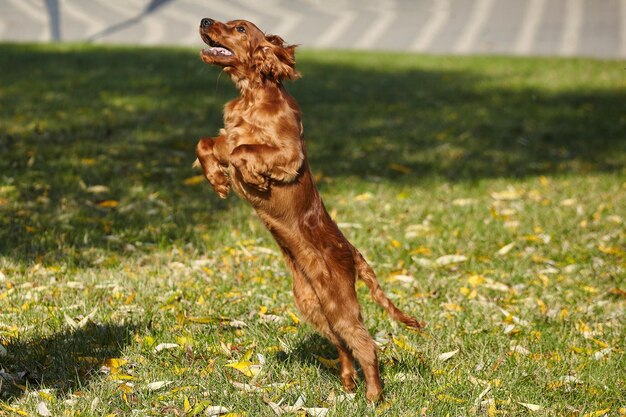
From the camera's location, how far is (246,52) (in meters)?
3.72

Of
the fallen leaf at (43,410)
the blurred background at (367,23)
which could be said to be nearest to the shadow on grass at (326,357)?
the fallen leaf at (43,410)

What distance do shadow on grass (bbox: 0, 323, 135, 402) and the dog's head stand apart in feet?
5.42

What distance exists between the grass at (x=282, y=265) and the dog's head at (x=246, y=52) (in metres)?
1.52

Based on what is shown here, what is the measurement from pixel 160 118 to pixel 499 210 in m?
4.78

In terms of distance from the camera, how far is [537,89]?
50.8 feet

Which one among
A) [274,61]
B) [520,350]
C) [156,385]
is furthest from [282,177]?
[520,350]

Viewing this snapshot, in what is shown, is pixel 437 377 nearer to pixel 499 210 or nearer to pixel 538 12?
pixel 499 210

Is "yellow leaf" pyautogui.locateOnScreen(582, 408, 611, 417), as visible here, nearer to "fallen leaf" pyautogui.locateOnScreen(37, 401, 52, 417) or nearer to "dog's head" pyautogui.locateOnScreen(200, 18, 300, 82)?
"dog's head" pyautogui.locateOnScreen(200, 18, 300, 82)

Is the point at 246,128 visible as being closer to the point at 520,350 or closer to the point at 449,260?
the point at 520,350

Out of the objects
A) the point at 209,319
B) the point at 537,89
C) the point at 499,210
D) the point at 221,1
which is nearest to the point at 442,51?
the point at 537,89

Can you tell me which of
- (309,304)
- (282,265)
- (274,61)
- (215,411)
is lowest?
(282,265)

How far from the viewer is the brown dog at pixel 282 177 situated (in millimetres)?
3676

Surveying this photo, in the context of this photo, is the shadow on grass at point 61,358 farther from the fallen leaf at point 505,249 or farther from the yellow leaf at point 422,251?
the fallen leaf at point 505,249

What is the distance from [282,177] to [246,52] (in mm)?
588
